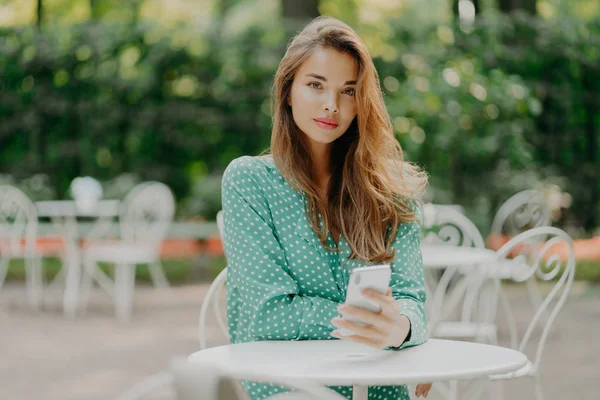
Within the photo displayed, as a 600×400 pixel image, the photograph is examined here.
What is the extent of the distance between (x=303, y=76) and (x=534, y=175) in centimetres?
695

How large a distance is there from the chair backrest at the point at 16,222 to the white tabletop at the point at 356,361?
6.28 meters

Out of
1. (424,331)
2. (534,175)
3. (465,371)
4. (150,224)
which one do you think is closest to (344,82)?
(424,331)

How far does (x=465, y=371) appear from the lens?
1492mm

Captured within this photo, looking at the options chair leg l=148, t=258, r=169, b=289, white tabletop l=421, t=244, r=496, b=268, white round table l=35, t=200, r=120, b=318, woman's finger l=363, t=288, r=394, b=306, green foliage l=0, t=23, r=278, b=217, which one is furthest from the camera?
green foliage l=0, t=23, r=278, b=217

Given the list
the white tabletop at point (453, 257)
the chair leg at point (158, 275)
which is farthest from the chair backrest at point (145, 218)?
the white tabletop at point (453, 257)

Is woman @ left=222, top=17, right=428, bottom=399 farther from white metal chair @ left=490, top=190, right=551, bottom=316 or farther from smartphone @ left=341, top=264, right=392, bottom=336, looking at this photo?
white metal chair @ left=490, top=190, right=551, bottom=316

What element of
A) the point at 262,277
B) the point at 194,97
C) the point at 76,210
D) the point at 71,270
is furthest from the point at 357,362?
the point at 194,97

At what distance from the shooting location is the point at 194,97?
9195 millimetres

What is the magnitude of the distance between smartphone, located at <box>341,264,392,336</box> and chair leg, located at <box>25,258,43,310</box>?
6197 millimetres

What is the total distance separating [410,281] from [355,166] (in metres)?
0.34

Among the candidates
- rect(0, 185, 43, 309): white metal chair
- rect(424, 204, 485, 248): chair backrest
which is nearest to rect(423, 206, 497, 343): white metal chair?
rect(424, 204, 485, 248): chair backrest

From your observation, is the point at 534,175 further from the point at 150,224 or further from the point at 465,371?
the point at 465,371

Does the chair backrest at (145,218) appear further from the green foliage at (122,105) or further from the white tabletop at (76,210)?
the green foliage at (122,105)

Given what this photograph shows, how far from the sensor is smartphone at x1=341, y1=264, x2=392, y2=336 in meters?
1.51
